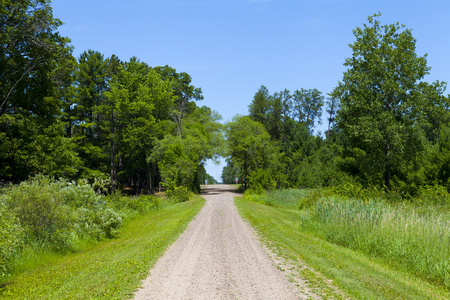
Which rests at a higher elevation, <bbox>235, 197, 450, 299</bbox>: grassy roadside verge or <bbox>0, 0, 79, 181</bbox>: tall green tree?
<bbox>0, 0, 79, 181</bbox>: tall green tree

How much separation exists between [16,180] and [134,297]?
23412 millimetres

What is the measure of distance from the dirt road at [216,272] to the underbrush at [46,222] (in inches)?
159

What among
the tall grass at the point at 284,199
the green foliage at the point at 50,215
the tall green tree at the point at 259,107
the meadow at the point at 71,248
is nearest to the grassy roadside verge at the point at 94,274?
the meadow at the point at 71,248

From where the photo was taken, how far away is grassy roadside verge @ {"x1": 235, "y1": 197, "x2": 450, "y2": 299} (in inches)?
291

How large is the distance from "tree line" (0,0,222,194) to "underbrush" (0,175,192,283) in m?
5.62

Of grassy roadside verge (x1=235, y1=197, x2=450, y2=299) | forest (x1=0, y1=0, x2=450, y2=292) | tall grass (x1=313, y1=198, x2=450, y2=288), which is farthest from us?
forest (x1=0, y1=0, x2=450, y2=292)

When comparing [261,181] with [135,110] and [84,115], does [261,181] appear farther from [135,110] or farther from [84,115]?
[84,115]

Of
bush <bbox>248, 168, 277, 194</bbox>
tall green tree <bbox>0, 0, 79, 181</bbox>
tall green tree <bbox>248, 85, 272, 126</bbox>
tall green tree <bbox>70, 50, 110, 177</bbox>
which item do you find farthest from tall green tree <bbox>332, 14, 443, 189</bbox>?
tall green tree <bbox>248, 85, 272, 126</bbox>

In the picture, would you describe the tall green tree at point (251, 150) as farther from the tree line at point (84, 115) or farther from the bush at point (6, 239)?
the bush at point (6, 239)

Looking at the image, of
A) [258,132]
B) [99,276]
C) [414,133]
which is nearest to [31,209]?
[99,276]

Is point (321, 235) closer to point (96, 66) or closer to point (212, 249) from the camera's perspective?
point (212, 249)

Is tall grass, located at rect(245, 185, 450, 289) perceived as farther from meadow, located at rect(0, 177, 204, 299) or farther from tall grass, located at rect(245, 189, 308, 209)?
tall grass, located at rect(245, 189, 308, 209)

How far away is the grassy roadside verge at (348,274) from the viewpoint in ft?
24.3

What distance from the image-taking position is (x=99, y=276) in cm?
830
